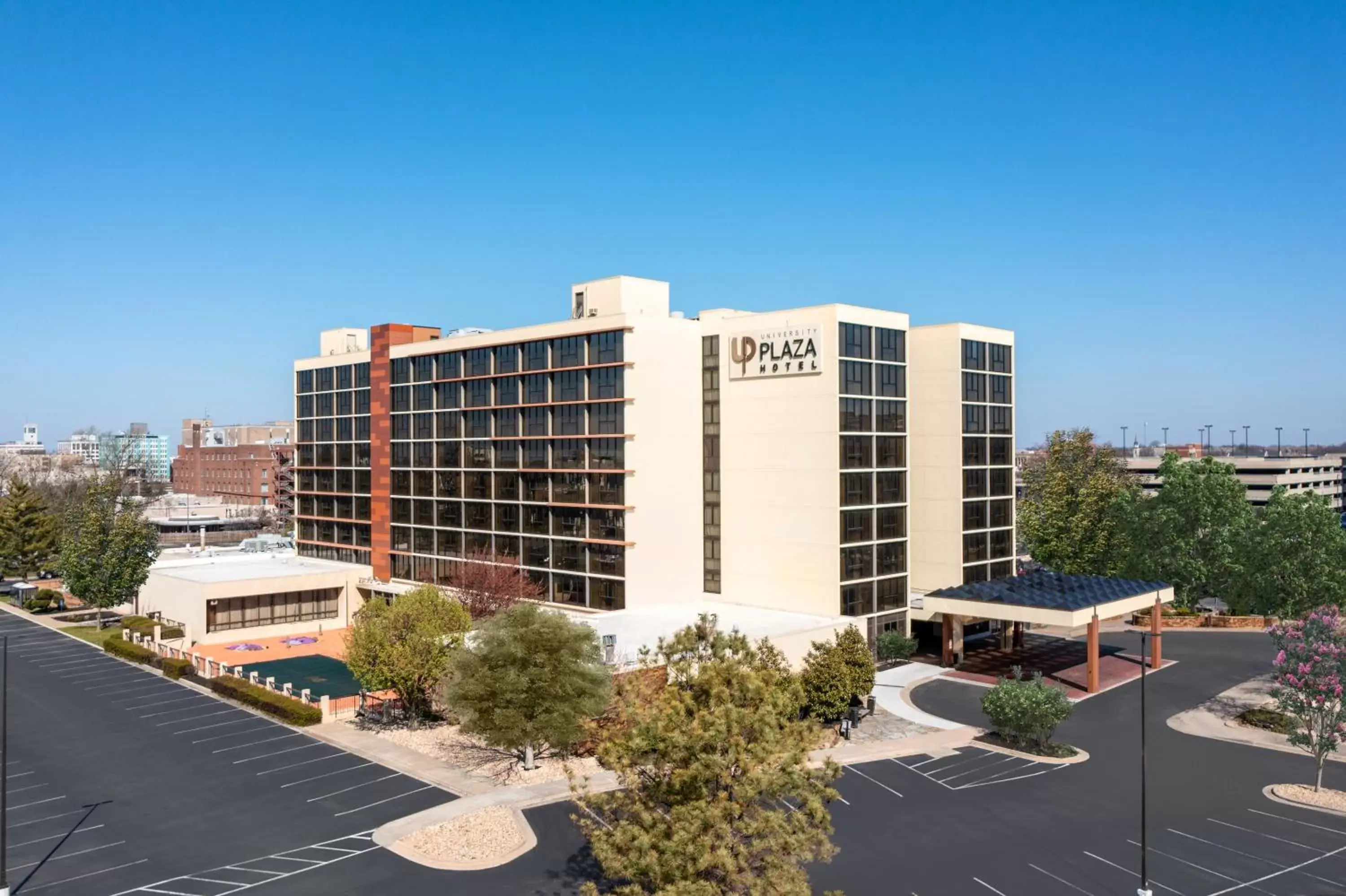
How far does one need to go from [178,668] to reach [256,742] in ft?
58.6

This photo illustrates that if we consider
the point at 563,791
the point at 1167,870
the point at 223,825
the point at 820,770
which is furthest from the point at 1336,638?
the point at 223,825

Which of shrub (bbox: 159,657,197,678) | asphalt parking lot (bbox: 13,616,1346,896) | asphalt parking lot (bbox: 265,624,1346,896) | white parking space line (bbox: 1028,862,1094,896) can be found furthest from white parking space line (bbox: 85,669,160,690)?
white parking space line (bbox: 1028,862,1094,896)

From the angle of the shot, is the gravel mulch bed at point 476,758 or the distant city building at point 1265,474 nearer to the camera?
the gravel mulch bed at point 476,758

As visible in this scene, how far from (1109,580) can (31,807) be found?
193 ft

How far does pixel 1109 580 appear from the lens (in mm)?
61844

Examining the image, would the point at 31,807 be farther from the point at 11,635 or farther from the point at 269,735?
the point at 11,635

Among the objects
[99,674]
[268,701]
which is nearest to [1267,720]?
[268,701]

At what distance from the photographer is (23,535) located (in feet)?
330

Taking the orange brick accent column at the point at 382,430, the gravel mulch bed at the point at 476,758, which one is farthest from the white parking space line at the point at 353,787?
the orange brick accent column at the point at 382,430

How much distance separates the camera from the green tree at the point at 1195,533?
72.7m

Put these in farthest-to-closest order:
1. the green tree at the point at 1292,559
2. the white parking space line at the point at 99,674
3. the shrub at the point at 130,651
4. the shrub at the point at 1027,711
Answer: the green tree at the point at 1292,559, the shrub at the point at 130,651, the white parking space line at the point at 99,674, the shrub at the point at 1027,711

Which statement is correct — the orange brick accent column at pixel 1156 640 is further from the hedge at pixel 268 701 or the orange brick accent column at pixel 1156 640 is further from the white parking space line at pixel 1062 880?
the hedge at pixel 268 701

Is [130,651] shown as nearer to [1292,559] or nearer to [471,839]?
[471,839]

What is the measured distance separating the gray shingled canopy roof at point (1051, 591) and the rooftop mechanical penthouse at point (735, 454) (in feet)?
16.6
